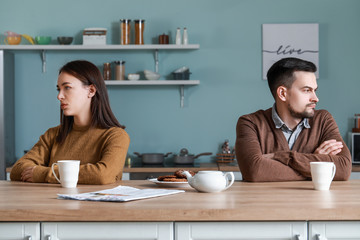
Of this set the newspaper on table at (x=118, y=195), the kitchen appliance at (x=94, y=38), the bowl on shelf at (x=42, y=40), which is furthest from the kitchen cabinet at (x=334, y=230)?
the bowl on shelf at (x=42, y=40)

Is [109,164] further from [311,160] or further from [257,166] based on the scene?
[311,160]

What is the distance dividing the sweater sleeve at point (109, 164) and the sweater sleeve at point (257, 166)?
1.83 ft

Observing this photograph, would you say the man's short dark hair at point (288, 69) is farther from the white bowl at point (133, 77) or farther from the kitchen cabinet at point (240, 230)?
the white bowl at point (133, 77)

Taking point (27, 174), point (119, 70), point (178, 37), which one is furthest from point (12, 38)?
point (27, 174)

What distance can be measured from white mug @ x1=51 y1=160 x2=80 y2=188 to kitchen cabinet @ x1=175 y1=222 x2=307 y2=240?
23.8 inches

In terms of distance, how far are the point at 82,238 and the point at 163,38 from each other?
3.12 m

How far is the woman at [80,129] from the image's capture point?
241cm

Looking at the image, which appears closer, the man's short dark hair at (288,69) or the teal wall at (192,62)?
the man's short dark hair at (288,69)

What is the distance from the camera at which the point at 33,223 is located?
5.11 feet

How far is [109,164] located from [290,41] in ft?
9.28

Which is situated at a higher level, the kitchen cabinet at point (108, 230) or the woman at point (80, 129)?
the woman at point (80, 129)

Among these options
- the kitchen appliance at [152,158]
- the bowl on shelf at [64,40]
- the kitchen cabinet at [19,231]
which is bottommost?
the kitchen appliance at [152,158]

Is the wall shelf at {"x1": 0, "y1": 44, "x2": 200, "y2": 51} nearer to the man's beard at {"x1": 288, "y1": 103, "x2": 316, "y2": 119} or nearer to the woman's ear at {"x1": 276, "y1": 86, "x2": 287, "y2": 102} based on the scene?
the woman's ear at {"x1": 276, "y1": 86, "x2": 287, "y2": 102}

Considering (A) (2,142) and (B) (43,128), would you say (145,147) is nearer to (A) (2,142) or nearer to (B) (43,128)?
(B) (43,128)
